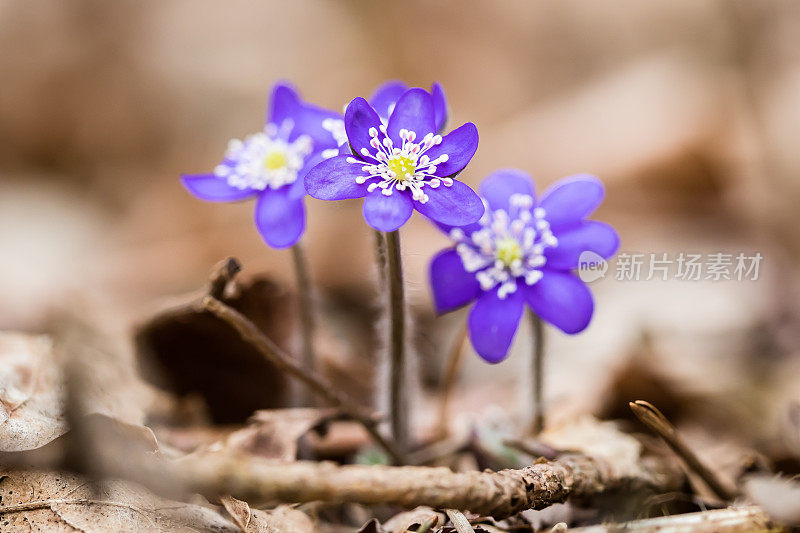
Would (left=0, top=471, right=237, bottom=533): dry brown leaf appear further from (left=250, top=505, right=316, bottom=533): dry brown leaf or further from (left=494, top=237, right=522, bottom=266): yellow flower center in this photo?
(left=494, top=237, right=522, bottom=266): yellow flower center

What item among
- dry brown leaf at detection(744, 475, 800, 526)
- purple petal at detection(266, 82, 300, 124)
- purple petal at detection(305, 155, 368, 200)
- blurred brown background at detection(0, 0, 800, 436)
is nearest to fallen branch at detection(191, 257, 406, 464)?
purple petal at detection(305, 155, 368, 200)

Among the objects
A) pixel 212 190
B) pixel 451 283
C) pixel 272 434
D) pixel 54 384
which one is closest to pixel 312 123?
pixel 212 190

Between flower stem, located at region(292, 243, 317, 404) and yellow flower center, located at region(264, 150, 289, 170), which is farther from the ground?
yellow flower center, located at region(264, 150, 289, 170)

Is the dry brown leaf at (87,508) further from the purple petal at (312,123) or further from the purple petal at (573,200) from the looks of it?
the purple petal at (573,200)

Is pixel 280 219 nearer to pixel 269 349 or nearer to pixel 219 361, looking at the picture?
pixel 269 349

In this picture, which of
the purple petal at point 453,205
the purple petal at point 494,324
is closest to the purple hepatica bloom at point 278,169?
the purple petal at point 453,205

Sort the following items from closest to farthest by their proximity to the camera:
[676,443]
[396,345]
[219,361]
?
[676,443] → [396,345] → [219,361]

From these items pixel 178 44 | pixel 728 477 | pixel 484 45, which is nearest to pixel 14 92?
pixel 178 44
